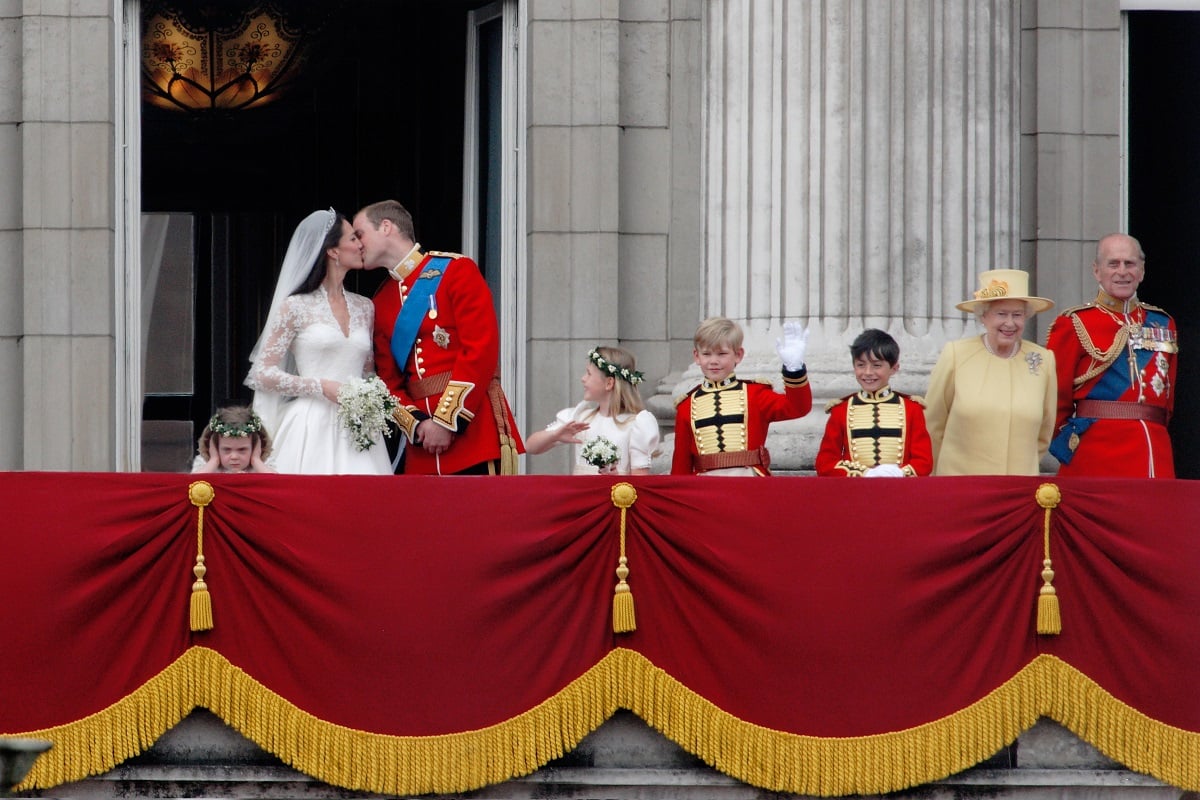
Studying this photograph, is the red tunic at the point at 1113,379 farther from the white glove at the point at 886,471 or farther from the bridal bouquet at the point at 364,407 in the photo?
the bridal bouquet at the point at 364,407

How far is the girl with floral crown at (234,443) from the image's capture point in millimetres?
8117

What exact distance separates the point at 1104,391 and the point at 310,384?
11.3 feet

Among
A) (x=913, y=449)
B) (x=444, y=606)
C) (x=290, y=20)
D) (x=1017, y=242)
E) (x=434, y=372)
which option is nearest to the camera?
(x=444, y=606)

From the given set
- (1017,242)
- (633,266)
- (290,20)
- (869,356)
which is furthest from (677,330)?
(290,20)

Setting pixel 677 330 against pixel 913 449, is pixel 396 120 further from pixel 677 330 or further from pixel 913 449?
pixel 913 449

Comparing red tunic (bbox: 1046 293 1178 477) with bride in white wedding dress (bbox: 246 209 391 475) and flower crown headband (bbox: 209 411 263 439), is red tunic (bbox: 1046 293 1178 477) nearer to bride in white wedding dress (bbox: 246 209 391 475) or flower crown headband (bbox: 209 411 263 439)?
bride in white wedding dress (bbox: 246 209 391 475)

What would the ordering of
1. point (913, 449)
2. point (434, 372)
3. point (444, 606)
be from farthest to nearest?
point (434, 372)
point (913, 449)
point (444, 606)

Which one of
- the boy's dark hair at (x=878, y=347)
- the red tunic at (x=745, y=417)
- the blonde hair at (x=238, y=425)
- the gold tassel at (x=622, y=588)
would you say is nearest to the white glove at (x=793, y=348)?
the red tunic at (x=745, y=417)

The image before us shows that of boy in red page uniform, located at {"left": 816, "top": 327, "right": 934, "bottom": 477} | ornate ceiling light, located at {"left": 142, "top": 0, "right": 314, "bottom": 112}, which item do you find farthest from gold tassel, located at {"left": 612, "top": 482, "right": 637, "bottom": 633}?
ornate ceiling light, located at {"left": 142, "top": 0, "right": 314, "bottom": 112}

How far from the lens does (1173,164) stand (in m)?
13.0

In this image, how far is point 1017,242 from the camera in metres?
10.2

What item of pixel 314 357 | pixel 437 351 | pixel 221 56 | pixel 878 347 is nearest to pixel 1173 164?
pixel 878 347

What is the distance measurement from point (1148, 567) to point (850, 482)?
112 cm

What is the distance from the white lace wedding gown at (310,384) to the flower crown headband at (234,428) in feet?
1.43
